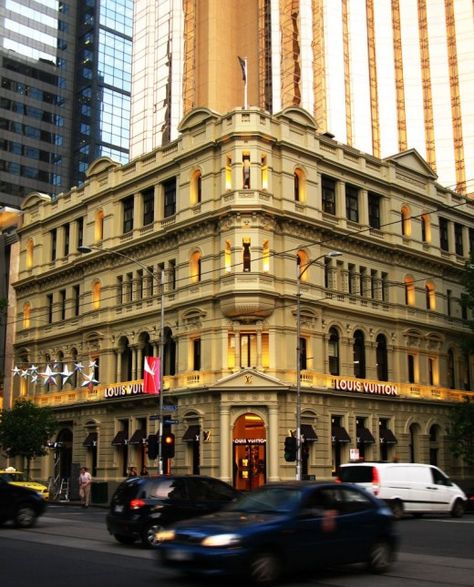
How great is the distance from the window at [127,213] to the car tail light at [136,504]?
31.7m

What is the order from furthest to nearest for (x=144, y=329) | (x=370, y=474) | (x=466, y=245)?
(x=466, y=245) < (x=144, y=329) < (x=370, y=474)

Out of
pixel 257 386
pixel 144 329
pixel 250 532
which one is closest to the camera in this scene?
pixel 250 532

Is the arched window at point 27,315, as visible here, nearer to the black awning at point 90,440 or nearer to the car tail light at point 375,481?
the black awning at point 90,440

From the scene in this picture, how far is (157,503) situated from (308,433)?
22206 mm

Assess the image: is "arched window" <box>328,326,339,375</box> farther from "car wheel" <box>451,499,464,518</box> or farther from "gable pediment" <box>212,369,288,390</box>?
"car wheel" <box>451,499,464,518</box>

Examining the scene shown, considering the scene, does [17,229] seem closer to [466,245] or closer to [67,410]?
[67,410]

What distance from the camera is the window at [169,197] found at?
44.9 m

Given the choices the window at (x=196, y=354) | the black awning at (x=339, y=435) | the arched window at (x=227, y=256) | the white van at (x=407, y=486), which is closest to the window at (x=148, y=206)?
the arched window at (x=227, y=256)

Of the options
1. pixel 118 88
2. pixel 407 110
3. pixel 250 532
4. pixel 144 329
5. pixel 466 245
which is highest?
pixel 118 88


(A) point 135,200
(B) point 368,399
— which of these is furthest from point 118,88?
(B) point 368,399

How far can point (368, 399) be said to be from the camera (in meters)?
43.2

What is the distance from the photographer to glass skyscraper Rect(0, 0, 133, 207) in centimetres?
10962

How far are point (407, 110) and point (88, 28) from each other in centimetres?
6001

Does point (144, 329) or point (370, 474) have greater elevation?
point (144, 329)
